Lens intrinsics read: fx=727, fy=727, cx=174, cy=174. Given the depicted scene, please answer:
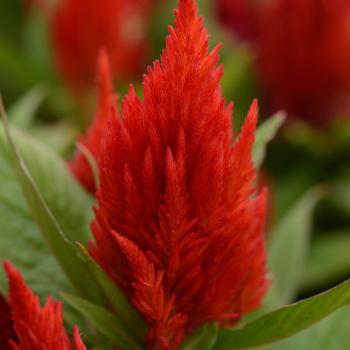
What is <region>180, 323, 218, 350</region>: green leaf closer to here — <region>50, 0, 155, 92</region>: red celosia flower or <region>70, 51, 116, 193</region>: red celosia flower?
<region>70, 51, 116, 193</region>: red celosia flower

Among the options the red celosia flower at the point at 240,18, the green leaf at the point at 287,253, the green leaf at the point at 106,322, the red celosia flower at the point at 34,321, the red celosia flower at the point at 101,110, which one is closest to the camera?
the red celosia flower at the point at 34,321

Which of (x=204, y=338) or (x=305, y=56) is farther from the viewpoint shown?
(x=305, y=56)

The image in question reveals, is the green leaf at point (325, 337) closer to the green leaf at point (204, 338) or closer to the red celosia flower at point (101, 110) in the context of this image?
the green leaf at point (204, 338)

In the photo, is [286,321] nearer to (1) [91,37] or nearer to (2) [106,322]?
(2) [106,322]


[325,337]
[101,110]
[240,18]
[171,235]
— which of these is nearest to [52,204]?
[101,110]

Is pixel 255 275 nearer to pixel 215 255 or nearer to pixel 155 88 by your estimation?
pixel 215 255

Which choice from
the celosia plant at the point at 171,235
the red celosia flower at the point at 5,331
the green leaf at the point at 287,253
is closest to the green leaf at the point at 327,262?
the green leaf at the point at 287,253
